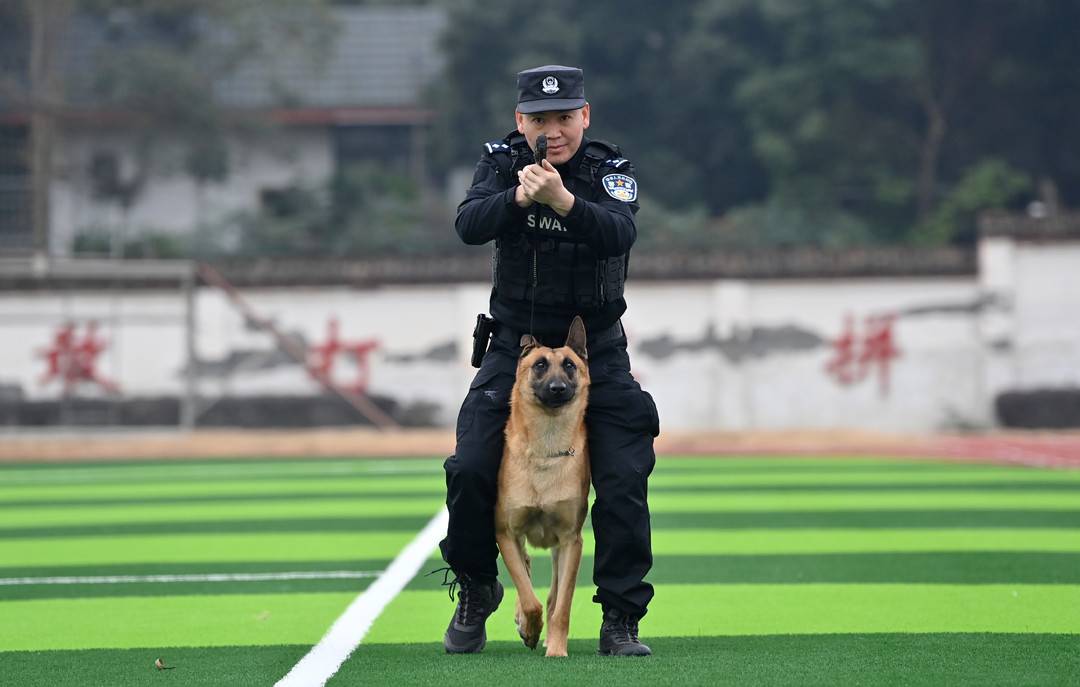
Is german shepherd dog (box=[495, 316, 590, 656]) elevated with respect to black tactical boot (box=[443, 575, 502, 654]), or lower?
elevated

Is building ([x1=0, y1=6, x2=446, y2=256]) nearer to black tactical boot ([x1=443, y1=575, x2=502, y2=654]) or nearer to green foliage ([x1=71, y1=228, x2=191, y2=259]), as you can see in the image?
green foliage ([x1=71, y1=228, x2=191, y2=259])

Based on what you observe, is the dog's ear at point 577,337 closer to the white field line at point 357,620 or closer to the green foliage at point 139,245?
the white field line at point 357,620

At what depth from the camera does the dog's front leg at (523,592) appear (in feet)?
20.0

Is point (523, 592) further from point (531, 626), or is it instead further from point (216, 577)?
point (216, 577)

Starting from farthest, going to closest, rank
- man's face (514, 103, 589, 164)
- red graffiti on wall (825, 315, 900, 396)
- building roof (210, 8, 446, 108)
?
building roof (210, 8, 446, 108) < red graffiti on wall (825, 315, 900, 396) < man's face (514, 103, 589, 164)

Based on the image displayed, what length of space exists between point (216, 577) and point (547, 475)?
Answer: 3697 millimetres

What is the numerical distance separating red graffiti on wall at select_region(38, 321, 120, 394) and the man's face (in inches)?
815

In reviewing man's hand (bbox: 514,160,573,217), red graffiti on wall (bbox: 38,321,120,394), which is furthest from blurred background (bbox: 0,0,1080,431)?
man's hand (bbox: 514,160,573,217)

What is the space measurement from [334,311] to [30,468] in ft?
23.9

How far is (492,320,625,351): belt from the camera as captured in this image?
640cm

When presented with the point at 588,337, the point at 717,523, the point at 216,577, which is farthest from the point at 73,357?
the point at 588,337

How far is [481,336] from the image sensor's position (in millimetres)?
6398

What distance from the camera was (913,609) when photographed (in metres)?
7.41

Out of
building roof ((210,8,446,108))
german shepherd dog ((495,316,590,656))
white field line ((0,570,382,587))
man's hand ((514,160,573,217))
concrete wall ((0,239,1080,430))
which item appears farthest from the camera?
building roof ((210,8,446,108))
